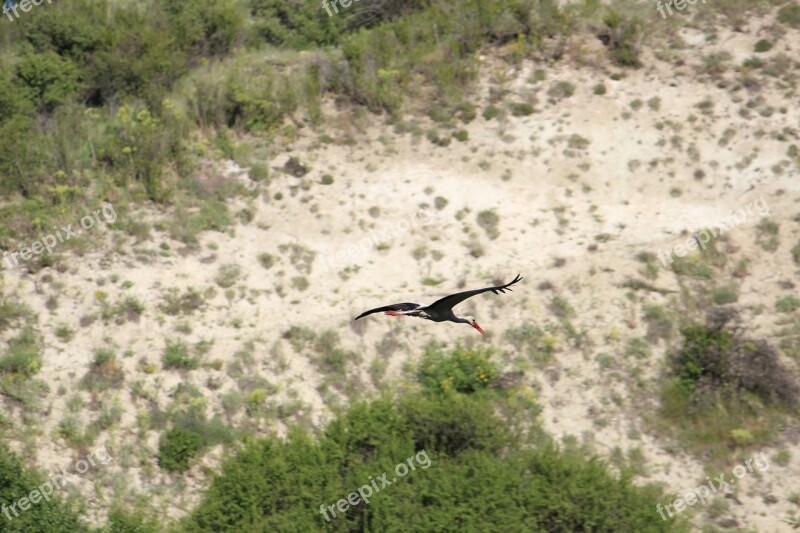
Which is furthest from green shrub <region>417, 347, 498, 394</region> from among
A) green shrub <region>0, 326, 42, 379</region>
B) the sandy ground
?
green shrub <region>0, 326, 42, 379</region>

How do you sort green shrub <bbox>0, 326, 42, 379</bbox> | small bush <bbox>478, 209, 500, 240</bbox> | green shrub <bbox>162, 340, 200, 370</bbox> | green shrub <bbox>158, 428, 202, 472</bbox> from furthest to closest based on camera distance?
small bush <bbox>478, 209, 500, 240</bbox>
green shrub <bbox>162, 340, 200, 370</bbox>
green shrub <bbox>0, 326, 42, 379</bbox>
green shrub <bbox>158, 428, 202, 472</bbox>

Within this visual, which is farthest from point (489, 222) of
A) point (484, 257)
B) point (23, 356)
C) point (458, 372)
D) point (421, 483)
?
point (23, 356)

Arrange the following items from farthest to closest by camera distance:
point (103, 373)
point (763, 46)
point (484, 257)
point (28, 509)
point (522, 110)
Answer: point (763, 46), point (522, 110), point (484, 257), point (103, 373), point (28, 509)

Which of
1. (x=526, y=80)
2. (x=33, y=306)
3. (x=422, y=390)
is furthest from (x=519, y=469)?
(x=526, y=80)

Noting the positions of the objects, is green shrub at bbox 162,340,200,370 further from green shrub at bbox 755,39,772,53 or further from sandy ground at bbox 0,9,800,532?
green shrub at bbox 755,39,772,53

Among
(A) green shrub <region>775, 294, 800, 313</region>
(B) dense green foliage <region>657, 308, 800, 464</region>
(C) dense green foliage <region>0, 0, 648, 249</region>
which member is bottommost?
(B) dense green foliage <region>657, 308, 800, 464</region>

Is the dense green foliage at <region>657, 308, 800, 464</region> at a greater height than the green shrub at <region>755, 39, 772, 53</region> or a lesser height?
lesser

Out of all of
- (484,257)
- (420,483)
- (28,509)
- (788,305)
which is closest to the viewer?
(420,483)

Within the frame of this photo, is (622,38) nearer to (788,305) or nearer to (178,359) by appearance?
(788,305)
